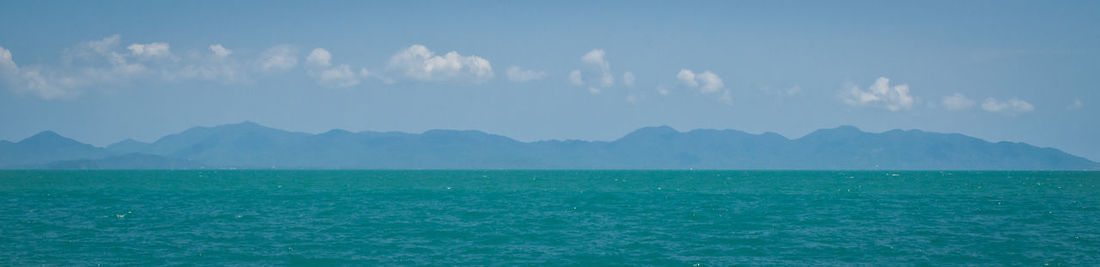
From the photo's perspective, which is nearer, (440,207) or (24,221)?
(24,221)

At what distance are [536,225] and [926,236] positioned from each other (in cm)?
2470

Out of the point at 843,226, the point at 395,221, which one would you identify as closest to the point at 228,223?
the point at 395,221

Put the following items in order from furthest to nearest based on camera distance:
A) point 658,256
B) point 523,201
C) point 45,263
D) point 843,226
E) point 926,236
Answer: point 523,201 < point 843,226 < point 926,236 < point 658,256 < point 45,263

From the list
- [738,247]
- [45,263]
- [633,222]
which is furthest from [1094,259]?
[45,263]

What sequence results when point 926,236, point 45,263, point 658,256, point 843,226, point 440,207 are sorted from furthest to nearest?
point 440,207, point 843,226, point 926,236, point 658,256, point 45,263

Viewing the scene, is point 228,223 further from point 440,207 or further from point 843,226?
point 843,226

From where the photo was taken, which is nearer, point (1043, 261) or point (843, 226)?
point (1043, 261)

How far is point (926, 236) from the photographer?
52.0m

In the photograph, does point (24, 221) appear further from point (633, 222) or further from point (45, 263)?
point (633, 222)

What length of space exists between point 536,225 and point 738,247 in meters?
16.4

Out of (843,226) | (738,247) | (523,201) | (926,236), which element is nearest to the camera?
(738,247)

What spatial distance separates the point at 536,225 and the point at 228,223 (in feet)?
70.4

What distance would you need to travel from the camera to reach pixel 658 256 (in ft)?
142

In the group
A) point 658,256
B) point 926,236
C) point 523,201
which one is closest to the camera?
point 658,256
